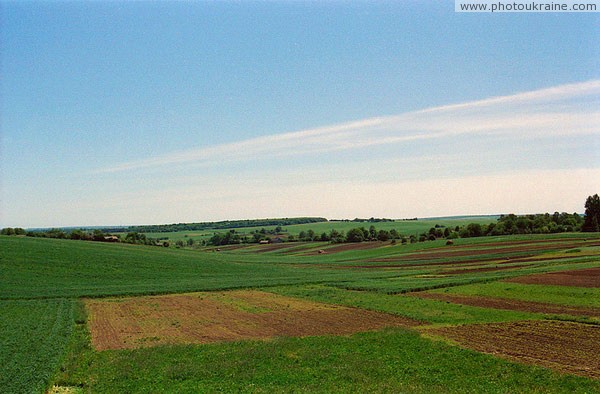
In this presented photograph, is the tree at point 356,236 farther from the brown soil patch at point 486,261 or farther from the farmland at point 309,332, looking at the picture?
the farmland at point 309,332

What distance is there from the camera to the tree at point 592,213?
144 metres

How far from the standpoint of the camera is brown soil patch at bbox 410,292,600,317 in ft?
111

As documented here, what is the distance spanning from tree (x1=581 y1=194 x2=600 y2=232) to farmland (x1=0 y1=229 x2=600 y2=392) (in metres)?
89.2

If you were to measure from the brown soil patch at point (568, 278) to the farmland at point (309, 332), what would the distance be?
19 centimetres

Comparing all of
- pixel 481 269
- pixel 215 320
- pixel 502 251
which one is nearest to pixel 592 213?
pixel 502 251

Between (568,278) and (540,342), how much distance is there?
27.8 m

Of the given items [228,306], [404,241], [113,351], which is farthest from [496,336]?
[404,241]

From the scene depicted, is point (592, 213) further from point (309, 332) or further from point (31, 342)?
point (31, 342)

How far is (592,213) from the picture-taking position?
144875mm

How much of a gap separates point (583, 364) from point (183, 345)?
20.4 meters

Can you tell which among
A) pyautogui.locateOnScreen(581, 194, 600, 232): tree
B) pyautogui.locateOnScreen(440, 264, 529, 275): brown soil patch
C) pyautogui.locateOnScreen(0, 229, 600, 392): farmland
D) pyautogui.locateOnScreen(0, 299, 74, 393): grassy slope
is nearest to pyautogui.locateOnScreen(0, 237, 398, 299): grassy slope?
pyautogui.locateOnScreen(0, 229, 600, 392): farmland

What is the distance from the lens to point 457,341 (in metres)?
26.8

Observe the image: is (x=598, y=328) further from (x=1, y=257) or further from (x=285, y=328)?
(x=1, y=257)

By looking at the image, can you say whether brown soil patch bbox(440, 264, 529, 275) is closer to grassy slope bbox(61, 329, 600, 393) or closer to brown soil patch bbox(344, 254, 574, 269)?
brown soil patch bbox(344, 254, 574, 269)
